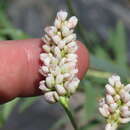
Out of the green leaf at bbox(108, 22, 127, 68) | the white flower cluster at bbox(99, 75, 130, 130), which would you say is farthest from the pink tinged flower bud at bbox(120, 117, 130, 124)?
the green leaf at bbox(108, 22, 127, 68)

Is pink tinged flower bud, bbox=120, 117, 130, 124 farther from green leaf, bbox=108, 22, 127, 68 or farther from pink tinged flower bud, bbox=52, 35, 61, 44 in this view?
green leaf, bbox=108, 22, 127, 68

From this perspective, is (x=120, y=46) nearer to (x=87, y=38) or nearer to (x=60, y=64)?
(x=87, y=38)

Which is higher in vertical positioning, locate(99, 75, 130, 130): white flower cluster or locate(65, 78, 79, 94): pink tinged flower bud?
locate(65, 78, 79, 94): pink tinged flower bud

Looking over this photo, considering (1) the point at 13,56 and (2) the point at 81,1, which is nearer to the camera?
(1) the point at 13,56

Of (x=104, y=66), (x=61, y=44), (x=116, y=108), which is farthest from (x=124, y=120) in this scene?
(x=104, y=66)

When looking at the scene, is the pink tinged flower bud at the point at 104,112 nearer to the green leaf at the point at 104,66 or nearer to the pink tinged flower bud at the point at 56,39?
the pink tinged flower bud at the point at 56,39

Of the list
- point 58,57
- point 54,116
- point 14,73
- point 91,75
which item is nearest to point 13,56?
point 14,73

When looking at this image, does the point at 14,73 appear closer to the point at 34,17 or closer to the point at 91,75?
the point at 91,75
